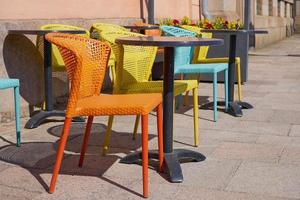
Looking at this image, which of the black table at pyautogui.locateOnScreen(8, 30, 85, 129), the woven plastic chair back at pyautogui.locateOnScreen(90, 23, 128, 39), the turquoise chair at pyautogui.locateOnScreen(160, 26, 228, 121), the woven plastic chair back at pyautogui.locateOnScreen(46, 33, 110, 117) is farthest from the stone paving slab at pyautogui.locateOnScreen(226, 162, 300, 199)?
the black table at pyautogui.locateOnScreen(8, 30, 85, 129)

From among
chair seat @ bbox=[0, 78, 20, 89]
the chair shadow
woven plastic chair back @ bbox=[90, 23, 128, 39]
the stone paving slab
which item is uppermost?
woven plastic chair back @ bbox=[90, 23, 128, 39]

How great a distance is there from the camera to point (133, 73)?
15.6ft

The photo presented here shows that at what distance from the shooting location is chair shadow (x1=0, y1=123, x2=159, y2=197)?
4.08 metres

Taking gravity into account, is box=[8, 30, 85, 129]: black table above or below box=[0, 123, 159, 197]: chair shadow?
above

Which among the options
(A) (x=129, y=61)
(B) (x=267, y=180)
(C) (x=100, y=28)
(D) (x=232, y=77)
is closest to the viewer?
(B) (x=267, y=180)

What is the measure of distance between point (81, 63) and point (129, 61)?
1.16m

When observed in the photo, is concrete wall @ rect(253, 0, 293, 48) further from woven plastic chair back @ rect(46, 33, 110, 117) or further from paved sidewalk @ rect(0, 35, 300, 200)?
woven plastic chair back @ rect(46, 33, 110, 117)

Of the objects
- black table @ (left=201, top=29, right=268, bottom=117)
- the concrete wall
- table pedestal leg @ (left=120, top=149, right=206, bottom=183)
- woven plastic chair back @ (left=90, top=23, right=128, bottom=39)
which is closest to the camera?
table pedestal leg @ (left=120, top=149, right=206, bottom=183)

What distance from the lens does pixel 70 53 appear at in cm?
366

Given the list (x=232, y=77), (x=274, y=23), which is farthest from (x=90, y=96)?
(x=274, y=23)

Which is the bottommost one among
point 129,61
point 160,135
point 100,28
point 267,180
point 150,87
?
point 267,180

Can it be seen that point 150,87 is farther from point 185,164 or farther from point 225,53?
point 225,53

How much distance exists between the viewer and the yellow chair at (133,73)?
14.7ft

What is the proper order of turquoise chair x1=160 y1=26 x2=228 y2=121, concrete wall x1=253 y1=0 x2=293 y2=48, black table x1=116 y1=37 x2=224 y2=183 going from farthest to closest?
1. concrete wall x1=253 y1=0 x2=293 y2=48
2. turquoise chair x1=160 y1=26 x2=228 y2=121
3. black table x1=116 y1=37 x2=224 y2=183
